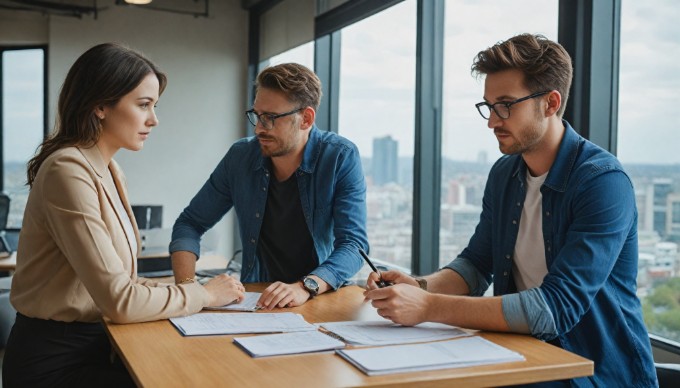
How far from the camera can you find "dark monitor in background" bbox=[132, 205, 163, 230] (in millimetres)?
5297

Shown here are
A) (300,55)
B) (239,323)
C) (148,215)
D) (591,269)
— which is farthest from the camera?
(300,55)

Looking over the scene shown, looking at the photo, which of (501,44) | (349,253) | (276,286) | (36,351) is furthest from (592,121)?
(36,351)

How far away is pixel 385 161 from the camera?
4867 mm

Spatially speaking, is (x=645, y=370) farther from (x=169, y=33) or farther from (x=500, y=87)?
(x=169, y=33)

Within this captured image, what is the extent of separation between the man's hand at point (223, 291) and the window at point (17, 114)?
5.68m

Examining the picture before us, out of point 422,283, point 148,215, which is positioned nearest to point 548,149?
point 422,283

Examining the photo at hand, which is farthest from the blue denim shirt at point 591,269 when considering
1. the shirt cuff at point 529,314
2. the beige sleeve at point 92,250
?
the beige sleeve at point 92,250

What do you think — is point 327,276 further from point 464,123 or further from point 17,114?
point 17,114

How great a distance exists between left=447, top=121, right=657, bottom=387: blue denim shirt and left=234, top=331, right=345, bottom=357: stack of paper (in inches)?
18.5

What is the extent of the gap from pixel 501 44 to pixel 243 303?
108cm

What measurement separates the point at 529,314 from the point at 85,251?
1.14 meters

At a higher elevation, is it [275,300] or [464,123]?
[464,123]

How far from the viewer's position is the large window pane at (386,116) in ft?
14.9

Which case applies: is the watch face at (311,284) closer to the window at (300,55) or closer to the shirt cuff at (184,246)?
the shirt cuff at (184,246)
